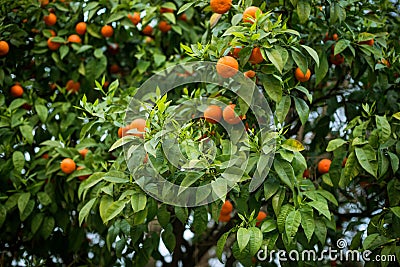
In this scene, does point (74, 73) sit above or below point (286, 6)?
below

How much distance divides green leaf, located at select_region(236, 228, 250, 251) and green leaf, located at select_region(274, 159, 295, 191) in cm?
18

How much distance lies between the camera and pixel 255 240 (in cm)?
146

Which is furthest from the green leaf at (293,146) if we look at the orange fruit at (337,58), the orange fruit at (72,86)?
the orange fruit at (72,86)

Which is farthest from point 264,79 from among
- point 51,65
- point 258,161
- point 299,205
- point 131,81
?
point 51,65

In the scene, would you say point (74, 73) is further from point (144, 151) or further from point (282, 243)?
point (282, 243)

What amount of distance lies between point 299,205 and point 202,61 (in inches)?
20.0

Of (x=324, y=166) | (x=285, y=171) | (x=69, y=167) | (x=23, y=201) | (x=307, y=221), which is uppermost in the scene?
(x=285, y=171)

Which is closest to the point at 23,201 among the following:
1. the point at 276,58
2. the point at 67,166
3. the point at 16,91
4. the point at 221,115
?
the point at 67,166

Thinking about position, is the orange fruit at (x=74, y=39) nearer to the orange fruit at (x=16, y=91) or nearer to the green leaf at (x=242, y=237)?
the orange fruit at (x=16, y=91)

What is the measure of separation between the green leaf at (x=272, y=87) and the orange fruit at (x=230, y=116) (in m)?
0.11

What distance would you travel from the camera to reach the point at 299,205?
1.59m

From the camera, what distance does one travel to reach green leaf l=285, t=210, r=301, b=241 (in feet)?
4.89

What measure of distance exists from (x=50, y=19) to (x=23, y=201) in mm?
778

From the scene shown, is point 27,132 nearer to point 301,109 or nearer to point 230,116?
point 230,116
